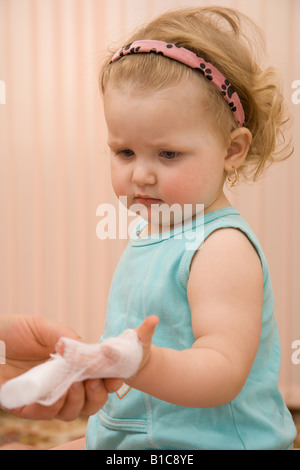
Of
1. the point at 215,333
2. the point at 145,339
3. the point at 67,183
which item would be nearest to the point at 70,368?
the point at 145,339

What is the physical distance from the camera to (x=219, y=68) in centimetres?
78

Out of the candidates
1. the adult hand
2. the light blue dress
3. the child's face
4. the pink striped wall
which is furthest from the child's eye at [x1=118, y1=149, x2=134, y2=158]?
the pink striped wall

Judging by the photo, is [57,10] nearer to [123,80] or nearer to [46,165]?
[46,165]

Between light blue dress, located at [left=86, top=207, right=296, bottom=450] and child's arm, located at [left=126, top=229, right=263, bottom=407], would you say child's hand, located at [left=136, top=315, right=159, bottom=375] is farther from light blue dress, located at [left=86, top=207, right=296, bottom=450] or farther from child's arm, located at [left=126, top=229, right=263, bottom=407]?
light blue dress, located at [left=86, top=207, right=296, bottom=450]

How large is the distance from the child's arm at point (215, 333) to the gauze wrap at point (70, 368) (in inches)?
0.9

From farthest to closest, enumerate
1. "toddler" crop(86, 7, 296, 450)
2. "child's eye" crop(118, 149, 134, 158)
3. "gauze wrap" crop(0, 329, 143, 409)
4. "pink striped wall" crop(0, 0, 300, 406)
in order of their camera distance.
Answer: "pink striped wall" crop(0, 0, 300, 406) → "child's eye" crop(118, 149, 134, 158) → "toddler" crop(86, 7, 296, 450) → "gauze wrap" crop(0, 329, 143, 409)

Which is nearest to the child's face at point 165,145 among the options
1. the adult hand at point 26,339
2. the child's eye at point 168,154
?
the child's eye at point 168,154

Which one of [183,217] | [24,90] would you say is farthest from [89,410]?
[24,90]

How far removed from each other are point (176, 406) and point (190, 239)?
23cm

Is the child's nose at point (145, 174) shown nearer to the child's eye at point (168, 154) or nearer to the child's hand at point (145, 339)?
the child's eye at point (168, 154)

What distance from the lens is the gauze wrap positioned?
49 cm

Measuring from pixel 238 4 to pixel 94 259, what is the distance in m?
1.05

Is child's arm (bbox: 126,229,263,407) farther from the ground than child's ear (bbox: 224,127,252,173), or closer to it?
closer to it

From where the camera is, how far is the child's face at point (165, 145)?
28.2 inches
